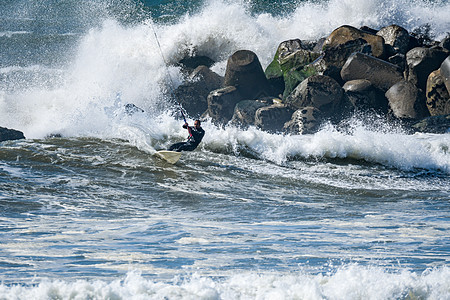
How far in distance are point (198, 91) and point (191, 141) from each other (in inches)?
211

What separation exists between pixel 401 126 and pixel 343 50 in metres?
2.61

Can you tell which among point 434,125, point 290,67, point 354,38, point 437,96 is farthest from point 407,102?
point 290,67

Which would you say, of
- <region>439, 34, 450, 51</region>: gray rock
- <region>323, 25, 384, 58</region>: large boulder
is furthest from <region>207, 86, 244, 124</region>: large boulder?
<region>439, 34, 450, 51</region>: gray rock

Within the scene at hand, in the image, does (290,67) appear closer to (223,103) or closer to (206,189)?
(223,103)

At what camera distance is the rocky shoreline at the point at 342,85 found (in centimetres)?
1353

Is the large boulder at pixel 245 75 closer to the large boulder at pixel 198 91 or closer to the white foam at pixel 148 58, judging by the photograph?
the large boulder at pixel 198 91

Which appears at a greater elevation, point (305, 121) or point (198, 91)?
point (198, 91)

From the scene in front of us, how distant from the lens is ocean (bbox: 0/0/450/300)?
5078 millimetres

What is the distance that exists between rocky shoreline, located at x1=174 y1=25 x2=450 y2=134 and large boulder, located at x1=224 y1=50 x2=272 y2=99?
0.09 feet

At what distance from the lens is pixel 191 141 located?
11.5m

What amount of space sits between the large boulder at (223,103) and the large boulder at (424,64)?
4.51 metres

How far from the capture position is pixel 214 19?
20.1 m

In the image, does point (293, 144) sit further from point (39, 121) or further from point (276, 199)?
point (39, 121)

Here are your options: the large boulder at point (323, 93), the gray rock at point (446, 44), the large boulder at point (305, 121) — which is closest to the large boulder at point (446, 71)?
the gray rock at point (446, 44)
